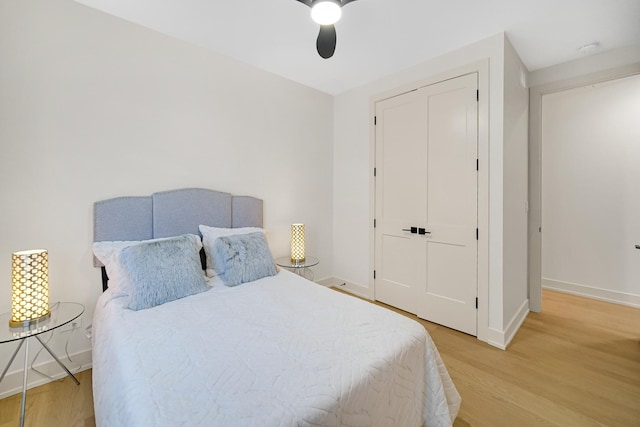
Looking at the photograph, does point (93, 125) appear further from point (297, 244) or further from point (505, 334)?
point (505, 334)

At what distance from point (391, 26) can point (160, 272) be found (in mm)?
2472

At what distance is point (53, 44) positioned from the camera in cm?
179

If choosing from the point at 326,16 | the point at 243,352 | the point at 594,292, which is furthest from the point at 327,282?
the point at 594,292

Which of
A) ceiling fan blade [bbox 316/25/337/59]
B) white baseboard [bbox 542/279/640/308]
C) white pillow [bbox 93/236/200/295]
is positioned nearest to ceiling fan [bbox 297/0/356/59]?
ceiling fan blade [bbox 316/25/337/59]

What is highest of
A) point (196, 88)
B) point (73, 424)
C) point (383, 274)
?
point (196, 88)

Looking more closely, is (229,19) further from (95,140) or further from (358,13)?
(95,140)

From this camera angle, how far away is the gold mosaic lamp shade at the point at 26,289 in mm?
1501

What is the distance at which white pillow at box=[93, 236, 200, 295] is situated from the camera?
1709mm

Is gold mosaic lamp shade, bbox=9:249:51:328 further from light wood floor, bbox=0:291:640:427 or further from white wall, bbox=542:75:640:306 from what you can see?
white wall, bbox=542:75:640:306

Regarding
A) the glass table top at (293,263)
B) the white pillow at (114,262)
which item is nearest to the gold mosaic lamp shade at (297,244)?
the glass table top at (293,263)

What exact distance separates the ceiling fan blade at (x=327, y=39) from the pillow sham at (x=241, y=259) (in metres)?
1.47

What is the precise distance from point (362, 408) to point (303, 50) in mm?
2710

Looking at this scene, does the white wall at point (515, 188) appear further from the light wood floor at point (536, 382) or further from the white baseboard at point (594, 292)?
the white baseboard at point (594, 292)

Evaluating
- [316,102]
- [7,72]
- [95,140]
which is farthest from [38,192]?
[316,102]
